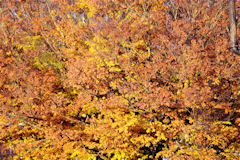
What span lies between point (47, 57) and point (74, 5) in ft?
19.9

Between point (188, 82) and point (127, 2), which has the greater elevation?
point (127, 2)

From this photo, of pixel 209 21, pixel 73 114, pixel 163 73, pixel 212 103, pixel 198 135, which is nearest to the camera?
pixel 198 135

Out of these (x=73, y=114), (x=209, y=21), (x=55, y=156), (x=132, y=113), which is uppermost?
(x=209, y=21)

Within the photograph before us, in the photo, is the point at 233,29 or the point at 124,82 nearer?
the point at 233,29

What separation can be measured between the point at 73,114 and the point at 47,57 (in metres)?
6.46

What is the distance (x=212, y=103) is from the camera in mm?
12461

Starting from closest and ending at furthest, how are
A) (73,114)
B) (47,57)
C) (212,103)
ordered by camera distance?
(212,103) → (73,114) → (47,57)

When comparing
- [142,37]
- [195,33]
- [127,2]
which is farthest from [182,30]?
[127,2]

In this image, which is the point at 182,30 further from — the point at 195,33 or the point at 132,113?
the point at 132,113

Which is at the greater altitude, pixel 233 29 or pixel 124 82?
pixel 233 29

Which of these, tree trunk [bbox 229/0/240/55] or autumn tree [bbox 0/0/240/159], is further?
autumn tree [bbox 0/0/240/159]

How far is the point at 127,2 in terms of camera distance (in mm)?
15273

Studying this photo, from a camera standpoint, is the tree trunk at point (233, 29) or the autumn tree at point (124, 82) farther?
the autumn tree at point (124, 82)

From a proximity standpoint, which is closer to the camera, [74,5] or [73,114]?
[73,114]
